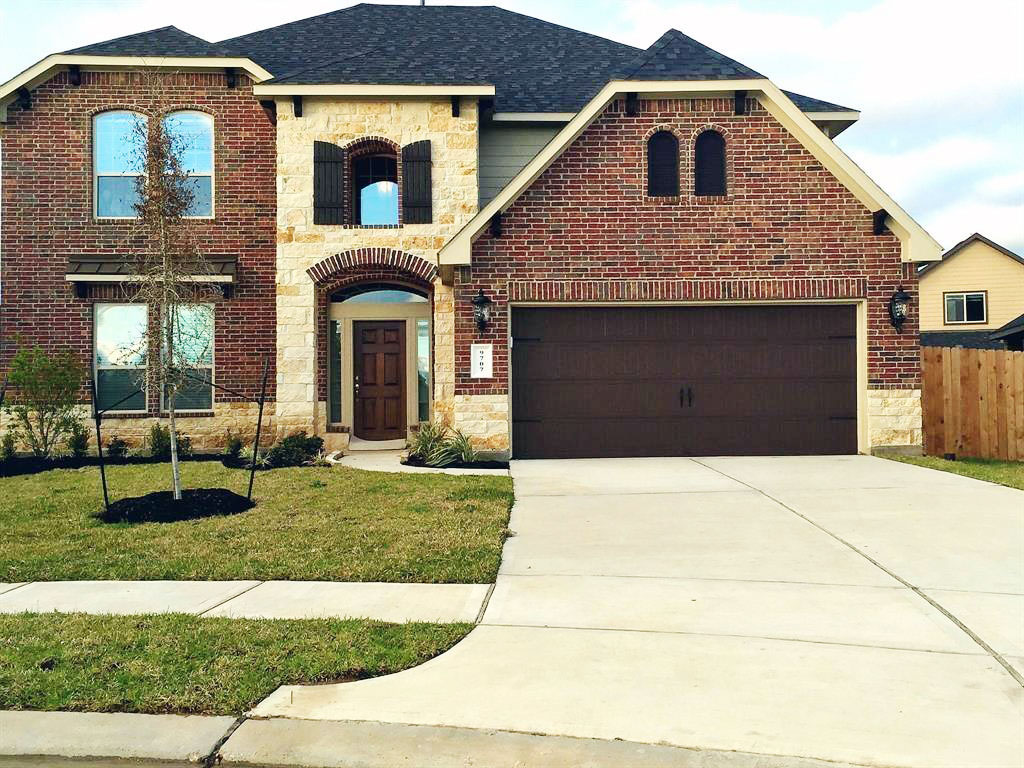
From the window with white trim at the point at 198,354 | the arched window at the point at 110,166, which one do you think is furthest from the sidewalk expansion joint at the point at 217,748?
the arched window at the point at 110,166

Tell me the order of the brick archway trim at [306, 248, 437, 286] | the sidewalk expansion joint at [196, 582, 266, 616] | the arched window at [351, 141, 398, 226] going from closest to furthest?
1. the sidewalk expansion joint at [196, 582, 266, 616]
2. the brick archway trim at [306, 248, 437, 286]
3. the arched window at [351, 141, 398, 226]

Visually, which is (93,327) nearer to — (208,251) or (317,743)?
(208,251)

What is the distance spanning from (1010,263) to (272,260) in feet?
90.9

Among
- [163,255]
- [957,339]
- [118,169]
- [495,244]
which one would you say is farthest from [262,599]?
[957,339]

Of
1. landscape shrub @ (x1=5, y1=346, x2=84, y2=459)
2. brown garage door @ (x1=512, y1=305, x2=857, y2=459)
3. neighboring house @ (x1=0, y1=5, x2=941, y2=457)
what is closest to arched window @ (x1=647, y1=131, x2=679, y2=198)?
neighboring house @ (x1=0, y1=5, x2=941, y2=457)

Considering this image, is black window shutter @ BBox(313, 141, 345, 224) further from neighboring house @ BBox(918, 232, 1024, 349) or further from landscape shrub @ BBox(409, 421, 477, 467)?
neighboring house @ BBox(918, 232, 1024, 349)

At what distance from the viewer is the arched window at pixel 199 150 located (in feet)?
47.2

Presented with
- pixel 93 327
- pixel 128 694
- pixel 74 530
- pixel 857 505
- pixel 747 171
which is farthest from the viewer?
pixel 93 327

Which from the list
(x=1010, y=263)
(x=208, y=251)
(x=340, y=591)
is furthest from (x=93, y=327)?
(x=1010, y=263)

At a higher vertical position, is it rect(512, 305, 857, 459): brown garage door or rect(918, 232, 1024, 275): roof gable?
rect(918, 232, 1024, 275): roof gable

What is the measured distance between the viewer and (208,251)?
46.8ft

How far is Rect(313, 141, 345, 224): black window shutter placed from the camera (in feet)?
45.2

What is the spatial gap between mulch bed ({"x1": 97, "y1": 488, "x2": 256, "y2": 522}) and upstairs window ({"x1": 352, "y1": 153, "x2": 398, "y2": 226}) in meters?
6.94

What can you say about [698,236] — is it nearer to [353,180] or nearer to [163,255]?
[353,180]
